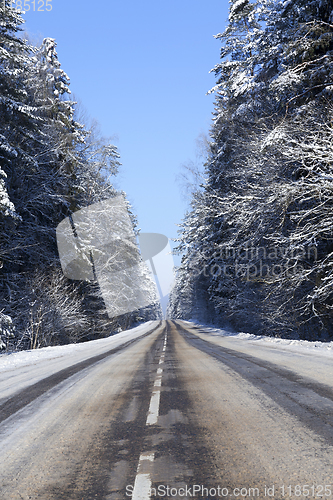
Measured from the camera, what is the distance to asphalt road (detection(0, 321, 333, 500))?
262cm

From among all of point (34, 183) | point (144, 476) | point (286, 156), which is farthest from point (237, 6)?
point (144, 476)

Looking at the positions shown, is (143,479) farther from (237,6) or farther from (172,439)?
(237,6)

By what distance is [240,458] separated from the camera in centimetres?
304

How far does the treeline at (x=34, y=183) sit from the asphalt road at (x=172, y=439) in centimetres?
903

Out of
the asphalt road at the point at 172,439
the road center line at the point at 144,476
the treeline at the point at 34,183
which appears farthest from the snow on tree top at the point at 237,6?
the road center line at the point at 144,476

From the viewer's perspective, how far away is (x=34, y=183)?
60.5 ft

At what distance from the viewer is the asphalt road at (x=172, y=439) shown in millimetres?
2621

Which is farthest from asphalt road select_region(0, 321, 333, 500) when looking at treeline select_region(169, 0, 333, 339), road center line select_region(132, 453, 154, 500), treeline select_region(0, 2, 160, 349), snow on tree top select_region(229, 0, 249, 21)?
snow on tree top select_region(229, 0, 249, 21)

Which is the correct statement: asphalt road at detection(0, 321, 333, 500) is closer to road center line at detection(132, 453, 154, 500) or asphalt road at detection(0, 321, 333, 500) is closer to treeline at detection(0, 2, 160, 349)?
road center line at detection(132, 453, 154, 500)

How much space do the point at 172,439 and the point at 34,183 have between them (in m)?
17.4

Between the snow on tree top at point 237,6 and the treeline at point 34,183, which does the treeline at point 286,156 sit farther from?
the treeline at point 34,183

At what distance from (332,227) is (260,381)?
700 cm

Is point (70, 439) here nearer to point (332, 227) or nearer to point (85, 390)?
point (85, 390)

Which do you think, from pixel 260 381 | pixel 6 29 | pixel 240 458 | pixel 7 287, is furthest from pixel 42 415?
pixel 6 29
